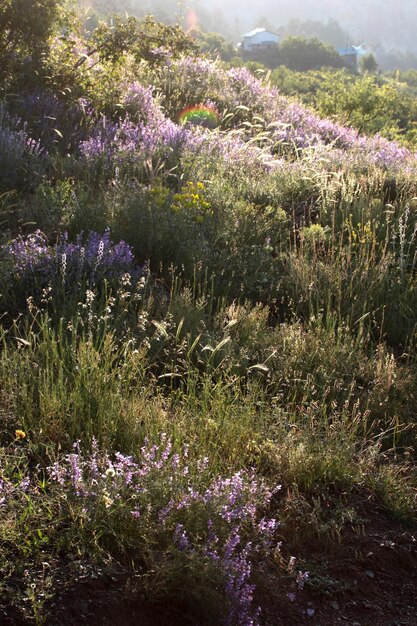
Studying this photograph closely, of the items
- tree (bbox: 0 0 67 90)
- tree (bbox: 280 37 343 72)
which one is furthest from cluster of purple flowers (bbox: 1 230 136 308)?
tree (bbox: 280 37 343 72)

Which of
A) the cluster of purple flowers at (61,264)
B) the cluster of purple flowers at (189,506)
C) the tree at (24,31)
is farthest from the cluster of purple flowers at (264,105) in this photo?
the cluster of purple flowers at (189,506)

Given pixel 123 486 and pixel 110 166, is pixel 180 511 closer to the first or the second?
pixel 123 486

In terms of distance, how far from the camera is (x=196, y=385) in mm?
4168

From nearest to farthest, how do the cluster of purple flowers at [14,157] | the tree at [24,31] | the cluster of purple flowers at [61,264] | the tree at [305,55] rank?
1. the cluster of purple flowers at [61,264]
2. the cluster of purple flowers at [14,157]
3. the tree at [24,31]
4. the tree at [305,55]

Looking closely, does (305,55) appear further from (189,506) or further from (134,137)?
(189,506)

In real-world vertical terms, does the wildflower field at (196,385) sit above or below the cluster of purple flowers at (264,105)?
below

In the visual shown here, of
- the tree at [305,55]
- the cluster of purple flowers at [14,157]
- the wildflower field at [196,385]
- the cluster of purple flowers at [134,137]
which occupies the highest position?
the tree at [305,55]

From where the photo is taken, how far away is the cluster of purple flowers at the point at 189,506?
2457mm

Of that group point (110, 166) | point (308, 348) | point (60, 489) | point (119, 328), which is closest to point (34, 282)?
point (119, 328)

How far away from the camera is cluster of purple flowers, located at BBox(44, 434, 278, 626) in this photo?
2.46 metres

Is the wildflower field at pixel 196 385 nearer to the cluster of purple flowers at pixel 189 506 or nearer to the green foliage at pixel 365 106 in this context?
the cluster of purple flowers at pixel 189 506

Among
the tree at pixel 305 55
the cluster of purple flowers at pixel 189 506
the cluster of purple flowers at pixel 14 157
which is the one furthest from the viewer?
the tree at pixel 305 55

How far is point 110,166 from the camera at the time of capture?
7.31 meters

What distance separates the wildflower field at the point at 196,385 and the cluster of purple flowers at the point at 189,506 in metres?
0.01
